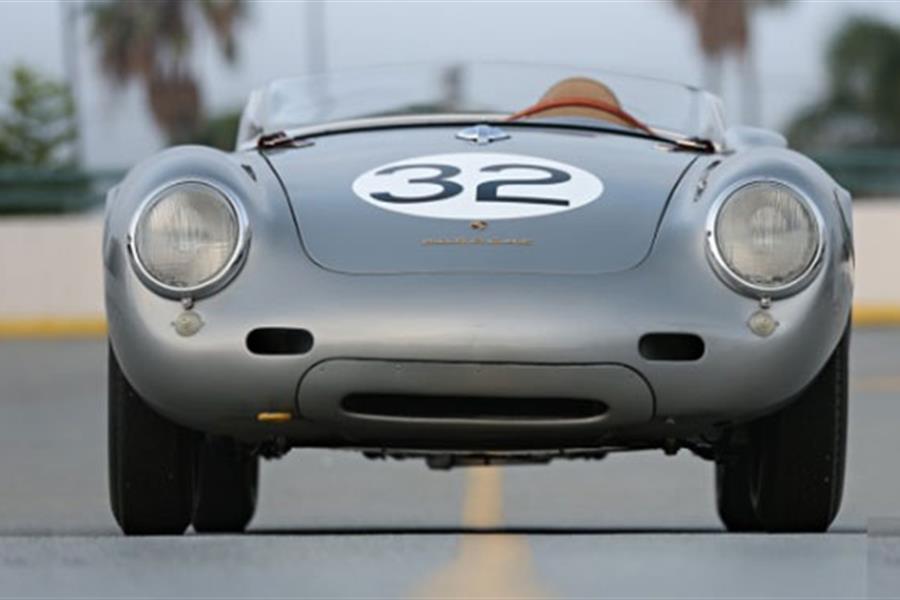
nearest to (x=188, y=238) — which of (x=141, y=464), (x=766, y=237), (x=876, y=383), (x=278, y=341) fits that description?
(x=278, y=341)

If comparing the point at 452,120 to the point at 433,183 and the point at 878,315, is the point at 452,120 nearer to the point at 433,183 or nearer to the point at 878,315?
the point at 433,183

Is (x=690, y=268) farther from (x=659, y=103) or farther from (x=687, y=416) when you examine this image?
(x=659, y=103)

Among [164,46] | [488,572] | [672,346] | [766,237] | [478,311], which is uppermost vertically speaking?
[766,237]

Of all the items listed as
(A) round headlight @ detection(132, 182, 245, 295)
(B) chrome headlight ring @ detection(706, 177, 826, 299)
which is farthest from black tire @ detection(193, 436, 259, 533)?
(B) chrome headlight ring @ detection(706, 177, 826, 299)

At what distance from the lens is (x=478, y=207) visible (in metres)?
5.23

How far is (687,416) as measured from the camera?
16.7 feet

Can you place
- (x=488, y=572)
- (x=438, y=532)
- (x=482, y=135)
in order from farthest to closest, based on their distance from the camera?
(x=482, y=135) → (x=438, y=532) → (x=488, y=572)

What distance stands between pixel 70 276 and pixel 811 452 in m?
18.5

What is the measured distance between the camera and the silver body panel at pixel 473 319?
16.3 ft

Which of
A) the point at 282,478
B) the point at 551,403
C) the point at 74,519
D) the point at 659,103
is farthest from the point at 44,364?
the point at 551,403

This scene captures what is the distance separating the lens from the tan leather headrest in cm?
634

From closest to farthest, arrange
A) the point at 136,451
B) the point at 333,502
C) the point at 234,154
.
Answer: the point at 136,451
the point at 234,154
the point at 333,502

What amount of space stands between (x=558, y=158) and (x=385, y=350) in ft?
2.73

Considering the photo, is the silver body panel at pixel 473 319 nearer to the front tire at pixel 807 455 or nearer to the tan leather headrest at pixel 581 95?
the front tire at pixel 807 455
